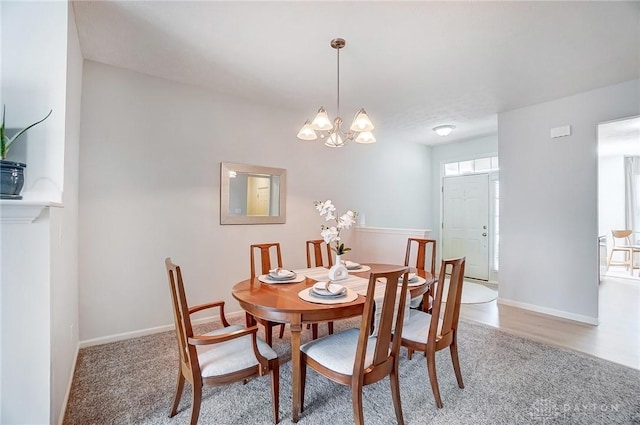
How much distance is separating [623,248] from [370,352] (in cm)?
596

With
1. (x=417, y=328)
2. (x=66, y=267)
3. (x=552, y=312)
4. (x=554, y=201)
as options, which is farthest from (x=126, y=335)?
(x=554, y=201)

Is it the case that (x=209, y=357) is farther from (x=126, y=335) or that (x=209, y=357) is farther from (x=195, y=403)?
(x=126, y=335)

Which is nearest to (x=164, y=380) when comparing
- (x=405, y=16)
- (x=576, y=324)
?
(x=405, y=16)

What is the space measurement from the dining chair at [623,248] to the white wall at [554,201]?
8.69 feet

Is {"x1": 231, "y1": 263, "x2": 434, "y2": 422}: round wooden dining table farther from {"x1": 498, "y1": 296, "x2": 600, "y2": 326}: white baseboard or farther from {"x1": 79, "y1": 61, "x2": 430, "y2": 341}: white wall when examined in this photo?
{"x1": 498, "y1": 296, "x2": 600, "y2": 326}: white baseboard

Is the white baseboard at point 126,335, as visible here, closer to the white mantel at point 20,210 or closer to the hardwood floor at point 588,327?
the white mantel at point 20,210

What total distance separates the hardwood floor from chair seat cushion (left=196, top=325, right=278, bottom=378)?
2779 millimetres

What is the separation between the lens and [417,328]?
2.14m

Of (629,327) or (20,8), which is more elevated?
(20,8)

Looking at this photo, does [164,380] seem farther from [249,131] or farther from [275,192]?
[249,131]

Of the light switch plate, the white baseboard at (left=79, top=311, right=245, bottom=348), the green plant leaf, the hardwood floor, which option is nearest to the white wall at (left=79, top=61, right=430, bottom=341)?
the white baseboard at (left=79, top=311, right=245, bottom=348)

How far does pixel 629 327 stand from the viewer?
3.27m

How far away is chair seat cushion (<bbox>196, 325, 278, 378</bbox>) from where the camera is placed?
1636 mm

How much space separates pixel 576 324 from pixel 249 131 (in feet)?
14.5
